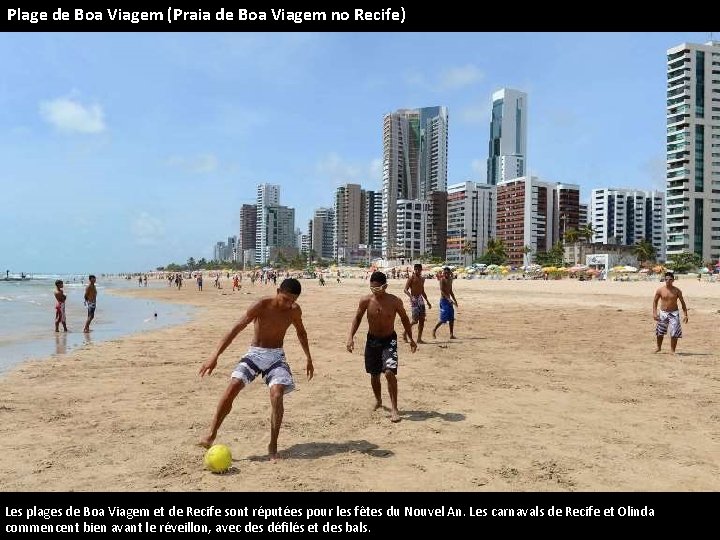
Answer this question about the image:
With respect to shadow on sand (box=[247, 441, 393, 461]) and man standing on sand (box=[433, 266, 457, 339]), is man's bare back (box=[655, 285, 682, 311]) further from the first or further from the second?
shadow on sand (box=[247, 441, 393, 461])

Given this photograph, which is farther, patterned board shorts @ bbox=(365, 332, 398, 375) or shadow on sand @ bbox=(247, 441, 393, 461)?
patterned board shorts @ bbox=(365, 332, 398, 375)

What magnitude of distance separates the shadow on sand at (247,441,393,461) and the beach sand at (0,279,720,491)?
0.02m

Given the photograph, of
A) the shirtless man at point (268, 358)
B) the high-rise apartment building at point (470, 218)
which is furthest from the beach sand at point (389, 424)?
the high-rise apartment building at point (470, 218)

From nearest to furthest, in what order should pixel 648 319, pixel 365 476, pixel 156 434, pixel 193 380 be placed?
pixel 365 476, pixel 156 434, pixel 193 380, pixel 648 319

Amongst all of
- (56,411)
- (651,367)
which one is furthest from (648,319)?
(56,411)

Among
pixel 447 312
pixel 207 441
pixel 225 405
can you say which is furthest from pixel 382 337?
pixel 447 312

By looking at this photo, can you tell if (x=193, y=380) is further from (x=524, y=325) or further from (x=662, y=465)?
(x=524, y=325)

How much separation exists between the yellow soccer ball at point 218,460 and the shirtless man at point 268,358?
54cm

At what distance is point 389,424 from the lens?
6.69m

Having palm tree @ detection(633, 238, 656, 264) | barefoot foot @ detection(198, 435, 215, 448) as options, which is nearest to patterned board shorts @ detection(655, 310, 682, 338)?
barefoot foot @ detection(198, 435, 215, 448)

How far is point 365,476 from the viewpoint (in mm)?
4863

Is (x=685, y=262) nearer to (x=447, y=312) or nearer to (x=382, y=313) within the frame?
(x=447, y=312)

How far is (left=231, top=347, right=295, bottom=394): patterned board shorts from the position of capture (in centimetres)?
540
